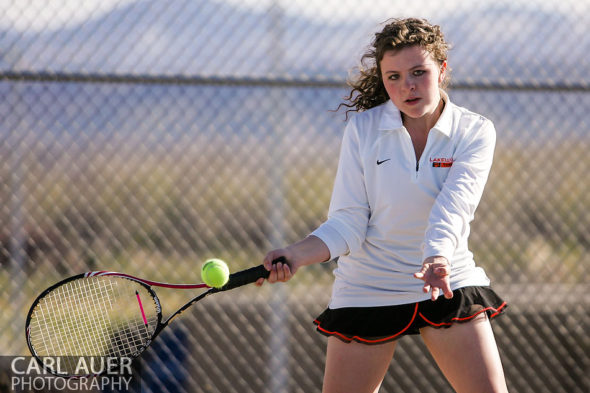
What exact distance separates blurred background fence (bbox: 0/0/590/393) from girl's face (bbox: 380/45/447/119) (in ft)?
4.40

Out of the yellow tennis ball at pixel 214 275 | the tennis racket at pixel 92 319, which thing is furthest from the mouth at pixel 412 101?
the tennis racket at pixel 92 319

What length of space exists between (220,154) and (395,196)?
1728mm

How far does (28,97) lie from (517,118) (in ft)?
8.40

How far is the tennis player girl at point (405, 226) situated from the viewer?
2.08 meters

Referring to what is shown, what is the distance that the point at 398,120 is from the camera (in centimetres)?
218

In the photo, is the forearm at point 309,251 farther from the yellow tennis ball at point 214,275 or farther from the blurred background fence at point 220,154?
the blurred background fence at point 220,154

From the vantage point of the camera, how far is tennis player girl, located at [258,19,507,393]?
2.08 metres

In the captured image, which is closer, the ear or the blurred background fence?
the ear

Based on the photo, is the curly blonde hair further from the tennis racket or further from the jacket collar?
the tennis racket

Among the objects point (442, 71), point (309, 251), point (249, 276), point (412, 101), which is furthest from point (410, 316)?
point (442, 71)

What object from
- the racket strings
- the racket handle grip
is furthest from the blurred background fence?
the racket handle grip

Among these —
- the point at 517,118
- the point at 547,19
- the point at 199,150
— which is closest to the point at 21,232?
the point at 199,150

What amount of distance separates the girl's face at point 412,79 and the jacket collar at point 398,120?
0.06 meters

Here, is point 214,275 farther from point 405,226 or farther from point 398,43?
point 398,43
